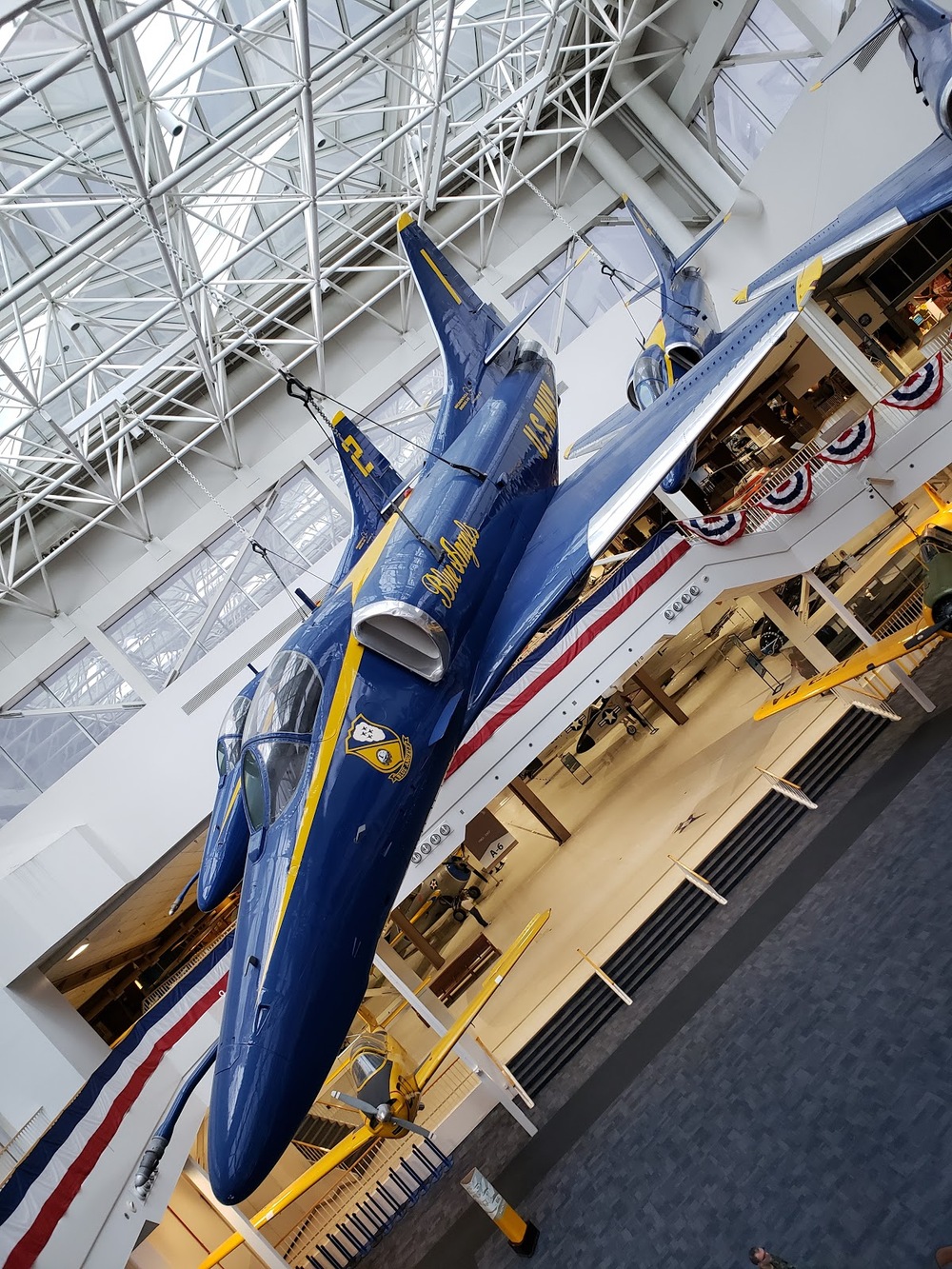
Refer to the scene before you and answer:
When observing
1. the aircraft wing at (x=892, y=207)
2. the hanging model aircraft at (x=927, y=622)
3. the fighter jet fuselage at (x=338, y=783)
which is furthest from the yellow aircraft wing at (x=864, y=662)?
the fighter jet fuselage at (x=338, y=783)

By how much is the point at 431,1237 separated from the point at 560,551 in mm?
7175

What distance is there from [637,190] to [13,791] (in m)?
18.8

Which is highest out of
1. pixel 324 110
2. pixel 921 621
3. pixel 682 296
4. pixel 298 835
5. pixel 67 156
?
pixel 324 110

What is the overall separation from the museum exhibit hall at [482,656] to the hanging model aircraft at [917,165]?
72 mm

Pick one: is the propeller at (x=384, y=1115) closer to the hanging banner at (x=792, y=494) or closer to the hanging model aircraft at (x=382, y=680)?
the hanging model aircraft at (x=382, y=680)

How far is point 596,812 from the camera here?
52.5 feet

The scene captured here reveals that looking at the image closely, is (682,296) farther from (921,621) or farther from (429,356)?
(429,356)

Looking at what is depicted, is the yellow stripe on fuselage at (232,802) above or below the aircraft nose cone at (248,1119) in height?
above

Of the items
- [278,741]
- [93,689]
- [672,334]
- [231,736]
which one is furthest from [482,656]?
[93,689]

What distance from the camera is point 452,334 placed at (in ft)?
35.3

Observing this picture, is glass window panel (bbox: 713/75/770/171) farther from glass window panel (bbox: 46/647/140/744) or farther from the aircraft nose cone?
the aircraft nose cone

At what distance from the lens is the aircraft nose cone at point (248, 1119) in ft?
18.3

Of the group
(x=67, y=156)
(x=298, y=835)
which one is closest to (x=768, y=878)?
(x=298, y=835)

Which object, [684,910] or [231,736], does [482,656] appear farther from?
[684,910]
